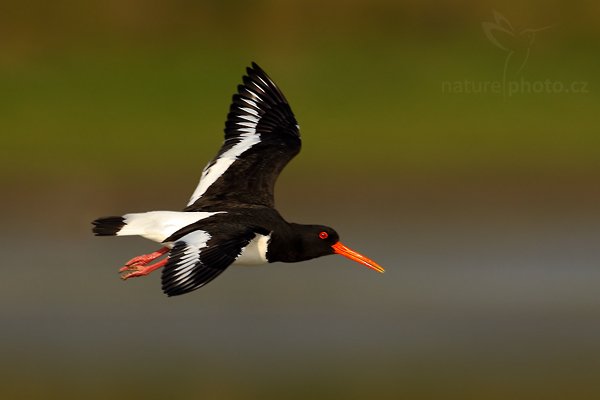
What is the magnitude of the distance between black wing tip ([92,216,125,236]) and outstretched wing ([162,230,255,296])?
33.5 inches

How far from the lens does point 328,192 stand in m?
25.6

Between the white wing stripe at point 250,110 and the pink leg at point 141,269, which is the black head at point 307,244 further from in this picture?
the white wing stripe at point 250,110

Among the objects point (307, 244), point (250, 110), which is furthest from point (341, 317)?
point (307, 244)

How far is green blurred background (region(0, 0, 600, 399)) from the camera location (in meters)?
18.9

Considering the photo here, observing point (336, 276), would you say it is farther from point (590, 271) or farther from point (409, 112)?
point (409, 112)

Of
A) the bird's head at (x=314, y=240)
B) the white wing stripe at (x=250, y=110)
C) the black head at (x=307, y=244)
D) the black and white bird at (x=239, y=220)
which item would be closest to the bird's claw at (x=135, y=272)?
the black and white bird at (x=239, y=220)

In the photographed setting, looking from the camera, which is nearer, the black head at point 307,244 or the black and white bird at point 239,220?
the black and white bird at point 239,220

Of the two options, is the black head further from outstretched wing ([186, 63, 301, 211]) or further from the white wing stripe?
the white wing stripe

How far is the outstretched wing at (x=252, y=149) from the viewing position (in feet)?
56.2

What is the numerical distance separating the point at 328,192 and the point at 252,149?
782 centimetres

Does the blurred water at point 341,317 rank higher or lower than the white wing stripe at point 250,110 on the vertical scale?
lower


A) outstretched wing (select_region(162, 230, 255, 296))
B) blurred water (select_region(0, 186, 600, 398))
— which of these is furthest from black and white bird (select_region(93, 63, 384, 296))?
blurred water (select_region(0, 186, 600, 398))

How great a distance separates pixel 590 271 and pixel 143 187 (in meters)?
6.47

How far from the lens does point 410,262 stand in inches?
914
